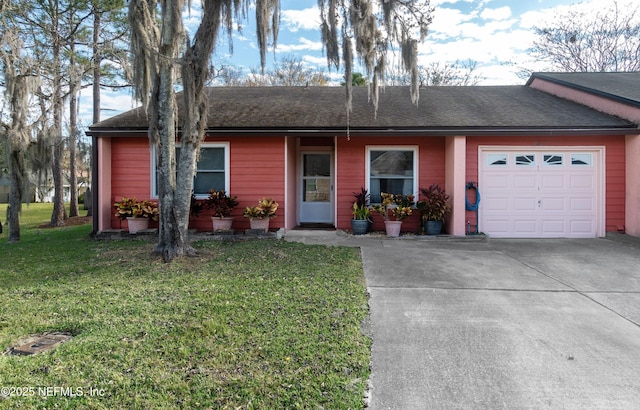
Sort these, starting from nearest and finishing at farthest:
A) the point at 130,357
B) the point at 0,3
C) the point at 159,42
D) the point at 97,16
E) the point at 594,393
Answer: the point at 594,393 → the point at 130,357 → the point at 159,42 → the point at 0,3 → the point at 97,16

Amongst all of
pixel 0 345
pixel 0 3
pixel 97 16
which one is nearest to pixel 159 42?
pixel 0 345

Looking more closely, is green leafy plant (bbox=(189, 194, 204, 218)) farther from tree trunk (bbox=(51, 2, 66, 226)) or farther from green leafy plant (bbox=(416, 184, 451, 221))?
green leafy plant (bbox=(416, 184, 451, 221))

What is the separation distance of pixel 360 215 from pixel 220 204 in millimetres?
3260

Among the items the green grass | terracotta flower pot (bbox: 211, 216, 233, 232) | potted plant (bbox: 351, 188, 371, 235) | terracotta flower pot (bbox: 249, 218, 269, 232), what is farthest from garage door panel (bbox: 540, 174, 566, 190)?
terracotta flower pot (bbox: 211, 216, 233, 232)

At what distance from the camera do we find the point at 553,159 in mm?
8672

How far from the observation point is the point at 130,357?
279 centimetres

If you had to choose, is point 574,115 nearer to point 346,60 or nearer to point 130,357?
point 346,60

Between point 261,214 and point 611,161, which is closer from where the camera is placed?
point 261,214

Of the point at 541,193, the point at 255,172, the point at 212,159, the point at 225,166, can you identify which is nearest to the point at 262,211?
the point at 255,172

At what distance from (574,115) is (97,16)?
15.4m

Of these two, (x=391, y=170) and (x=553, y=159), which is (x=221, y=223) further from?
(x=553, y=159)

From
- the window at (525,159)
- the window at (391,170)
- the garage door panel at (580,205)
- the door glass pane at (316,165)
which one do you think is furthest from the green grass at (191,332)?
the garage door panel at (580,205)

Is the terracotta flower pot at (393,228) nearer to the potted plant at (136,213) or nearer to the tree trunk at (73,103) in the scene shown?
the potted plant at (136,213)

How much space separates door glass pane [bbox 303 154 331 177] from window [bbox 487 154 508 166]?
4.12 metres
